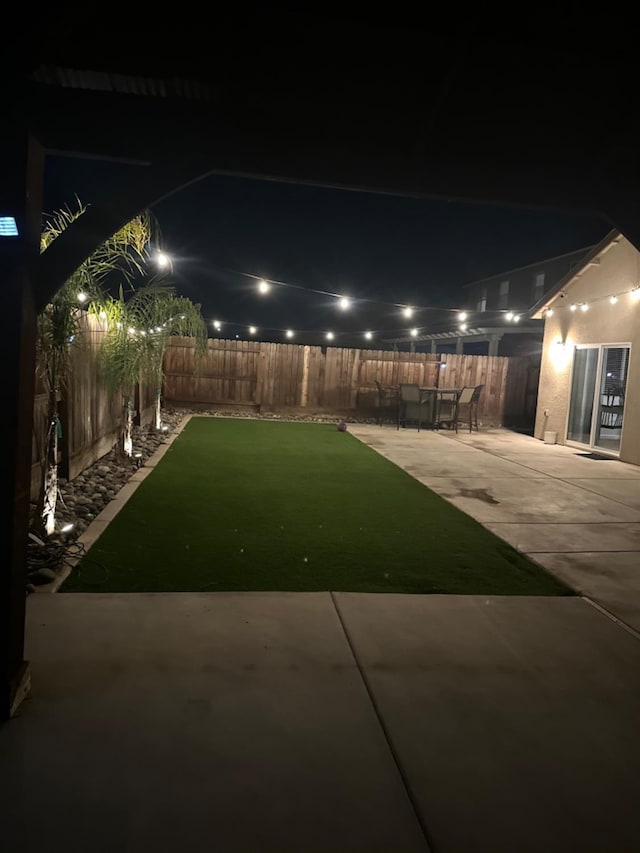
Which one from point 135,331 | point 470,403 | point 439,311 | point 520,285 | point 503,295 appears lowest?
point 470,403

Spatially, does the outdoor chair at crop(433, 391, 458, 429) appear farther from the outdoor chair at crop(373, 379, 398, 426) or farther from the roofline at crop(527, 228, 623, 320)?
the roofline at crop(527, 228, 623, 320)

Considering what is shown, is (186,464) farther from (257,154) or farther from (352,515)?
(257,154)

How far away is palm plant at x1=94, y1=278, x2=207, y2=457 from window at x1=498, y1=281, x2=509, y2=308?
22617mm

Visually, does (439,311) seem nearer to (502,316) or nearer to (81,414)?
(502,316)

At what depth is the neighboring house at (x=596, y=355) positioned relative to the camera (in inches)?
380

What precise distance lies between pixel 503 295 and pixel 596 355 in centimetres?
1872

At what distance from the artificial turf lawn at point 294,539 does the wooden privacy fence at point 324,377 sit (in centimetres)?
665

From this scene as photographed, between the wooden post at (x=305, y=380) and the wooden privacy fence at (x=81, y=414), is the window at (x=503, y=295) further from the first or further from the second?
the wooden privacy fence at (x=81, y=414)

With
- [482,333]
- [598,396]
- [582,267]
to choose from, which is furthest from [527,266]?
[598,396]

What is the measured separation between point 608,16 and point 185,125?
5.34ft

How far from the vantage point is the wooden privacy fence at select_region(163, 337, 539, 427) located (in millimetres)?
14094

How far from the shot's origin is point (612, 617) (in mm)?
3455

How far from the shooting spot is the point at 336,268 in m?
31.2

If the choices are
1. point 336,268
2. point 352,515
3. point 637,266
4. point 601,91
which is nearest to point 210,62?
point 601,91
